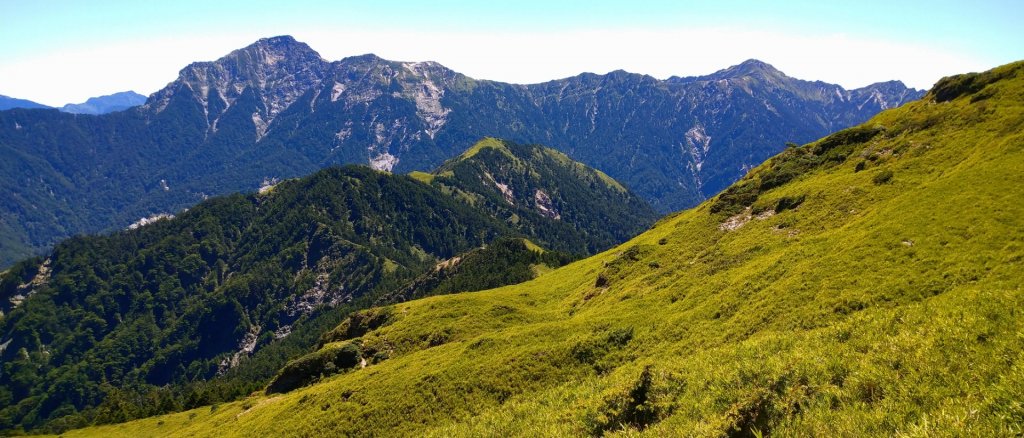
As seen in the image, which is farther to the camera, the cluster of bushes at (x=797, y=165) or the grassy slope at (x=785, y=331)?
the cluster of bushes at (x=797, y=165)

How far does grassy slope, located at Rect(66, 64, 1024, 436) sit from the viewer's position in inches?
938

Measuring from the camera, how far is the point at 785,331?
132 ft

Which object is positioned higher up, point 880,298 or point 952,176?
point 952,176

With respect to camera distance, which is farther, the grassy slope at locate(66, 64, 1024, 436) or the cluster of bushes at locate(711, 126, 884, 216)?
the cluster of bushes at locate(711, 126, 884, 216)

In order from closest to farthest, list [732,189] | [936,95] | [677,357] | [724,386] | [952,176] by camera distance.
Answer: [724,386] → [677,357] → [952,176] → [936,95] → [732,189]

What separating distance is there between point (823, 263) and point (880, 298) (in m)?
10.8

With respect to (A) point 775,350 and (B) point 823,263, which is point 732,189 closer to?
(B) point 823,263

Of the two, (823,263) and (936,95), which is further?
(936,95)

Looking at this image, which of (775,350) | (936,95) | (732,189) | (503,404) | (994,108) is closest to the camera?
(775,350)

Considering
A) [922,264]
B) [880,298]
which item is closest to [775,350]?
[880,298]

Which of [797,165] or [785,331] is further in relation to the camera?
[797,165]

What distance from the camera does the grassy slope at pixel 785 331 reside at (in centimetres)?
2381

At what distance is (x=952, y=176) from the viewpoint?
57094 mm

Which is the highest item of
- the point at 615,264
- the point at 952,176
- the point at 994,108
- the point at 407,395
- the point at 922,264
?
the point at 994,108
